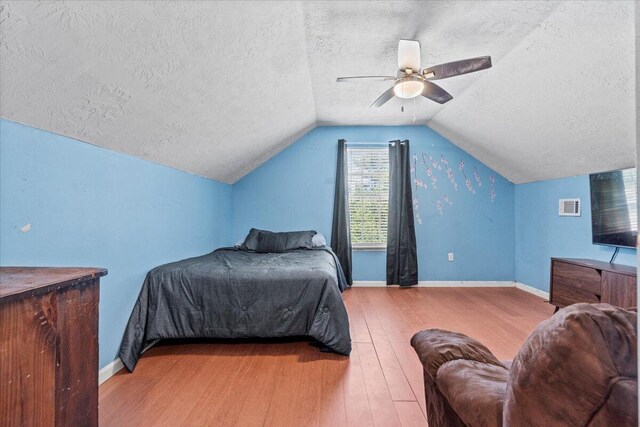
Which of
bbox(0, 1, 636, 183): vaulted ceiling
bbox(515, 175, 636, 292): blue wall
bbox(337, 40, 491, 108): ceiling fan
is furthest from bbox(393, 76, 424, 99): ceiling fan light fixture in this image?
bbox(515, 175, 636, 292): blue wall

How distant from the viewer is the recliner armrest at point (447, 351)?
100cm

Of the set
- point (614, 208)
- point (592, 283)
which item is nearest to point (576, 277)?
point (592, 283)

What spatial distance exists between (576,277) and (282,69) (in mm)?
3423

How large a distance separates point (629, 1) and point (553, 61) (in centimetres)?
58

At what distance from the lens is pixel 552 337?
1.81ft

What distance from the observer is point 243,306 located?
7.48 ft

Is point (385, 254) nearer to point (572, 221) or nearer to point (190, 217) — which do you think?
point (572, 221)

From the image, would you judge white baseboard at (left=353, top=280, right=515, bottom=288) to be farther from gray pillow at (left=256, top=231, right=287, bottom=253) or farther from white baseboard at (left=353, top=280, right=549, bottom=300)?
gray pillow at (left=256, top=231, right=287, bottom=253)

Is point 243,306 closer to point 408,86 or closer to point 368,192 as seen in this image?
point 408,86

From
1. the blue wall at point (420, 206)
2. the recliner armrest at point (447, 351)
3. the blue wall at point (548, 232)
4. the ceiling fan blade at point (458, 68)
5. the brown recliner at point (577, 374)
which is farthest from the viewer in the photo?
the blue wall at point (420, 206)

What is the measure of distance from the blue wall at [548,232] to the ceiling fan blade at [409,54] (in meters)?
2.60

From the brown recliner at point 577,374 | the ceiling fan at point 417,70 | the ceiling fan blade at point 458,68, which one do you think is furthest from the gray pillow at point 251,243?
the brown recliner at point 577,374

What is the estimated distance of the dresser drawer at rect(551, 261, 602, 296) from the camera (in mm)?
2652

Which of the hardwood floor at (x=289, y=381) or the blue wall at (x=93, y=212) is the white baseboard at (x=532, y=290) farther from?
the blue wall at (x=93, y=212)
